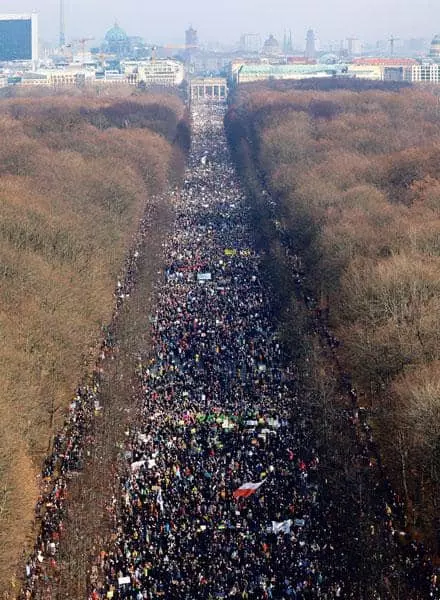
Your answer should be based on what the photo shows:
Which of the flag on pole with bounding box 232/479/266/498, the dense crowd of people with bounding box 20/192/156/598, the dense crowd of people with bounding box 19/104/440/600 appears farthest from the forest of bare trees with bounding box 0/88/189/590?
the flag on pole with bounding box 232/479/266/498

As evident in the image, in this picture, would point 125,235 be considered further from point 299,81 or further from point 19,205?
point 299,81

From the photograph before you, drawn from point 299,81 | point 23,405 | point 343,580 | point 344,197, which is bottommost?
point 343,580

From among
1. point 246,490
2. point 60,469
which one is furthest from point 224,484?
point 60,469

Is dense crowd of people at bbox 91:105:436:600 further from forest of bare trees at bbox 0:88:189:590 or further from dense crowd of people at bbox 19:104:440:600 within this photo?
forest of bare trees at bbox 0:88:189:590

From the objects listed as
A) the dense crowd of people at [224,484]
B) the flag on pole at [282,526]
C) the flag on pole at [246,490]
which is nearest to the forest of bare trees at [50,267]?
the dense crowd of people at [224,484]

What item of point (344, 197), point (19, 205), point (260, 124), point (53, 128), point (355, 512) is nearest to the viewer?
point (355, 512)

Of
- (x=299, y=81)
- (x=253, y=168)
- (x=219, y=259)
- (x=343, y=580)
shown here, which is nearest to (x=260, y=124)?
(x=253, y=168)
